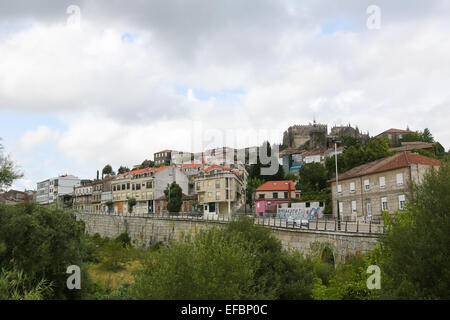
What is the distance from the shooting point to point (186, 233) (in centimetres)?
5497

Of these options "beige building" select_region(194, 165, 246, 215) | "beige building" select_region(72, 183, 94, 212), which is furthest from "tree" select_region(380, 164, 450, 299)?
"beige building" select_region(72, 183, 94, 212)

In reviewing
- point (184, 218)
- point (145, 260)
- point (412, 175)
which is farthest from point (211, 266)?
point (184, 218)

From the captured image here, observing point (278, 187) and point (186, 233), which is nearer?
point (186, 233)

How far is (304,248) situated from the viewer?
3356 cm

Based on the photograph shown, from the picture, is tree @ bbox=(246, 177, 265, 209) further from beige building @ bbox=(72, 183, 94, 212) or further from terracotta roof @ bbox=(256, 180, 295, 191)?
beige building @ bbox=(72, 183, 94, 212)

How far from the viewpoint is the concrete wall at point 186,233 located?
29.4 meters

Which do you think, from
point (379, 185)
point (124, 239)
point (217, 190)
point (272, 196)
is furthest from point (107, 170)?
point (379, 185)

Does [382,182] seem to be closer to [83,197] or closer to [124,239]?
[124,239]

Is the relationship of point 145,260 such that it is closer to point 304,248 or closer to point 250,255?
point 250,255

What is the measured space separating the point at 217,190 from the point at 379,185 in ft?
119

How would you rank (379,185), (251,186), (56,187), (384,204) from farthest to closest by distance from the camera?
(56,187)
(251,186)
(379,185)
(384,204)

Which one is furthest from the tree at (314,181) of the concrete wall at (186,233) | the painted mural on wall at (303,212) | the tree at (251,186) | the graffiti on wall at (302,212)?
the concrete wall at (186,233)

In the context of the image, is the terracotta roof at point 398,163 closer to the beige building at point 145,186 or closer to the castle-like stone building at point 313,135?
the beige building at point 145,186
